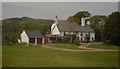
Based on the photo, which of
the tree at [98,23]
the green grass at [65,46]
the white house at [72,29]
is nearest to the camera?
the green grass at [65,46]

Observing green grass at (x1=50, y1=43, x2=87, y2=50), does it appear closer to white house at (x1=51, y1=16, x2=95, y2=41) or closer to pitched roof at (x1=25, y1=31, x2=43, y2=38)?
pitched roof at (x1=25, y1=31, x2=43, y2=38)

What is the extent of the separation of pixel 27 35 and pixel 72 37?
4127 mm

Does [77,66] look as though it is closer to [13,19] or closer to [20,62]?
[20,62]

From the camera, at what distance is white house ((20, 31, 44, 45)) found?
41.1 ft

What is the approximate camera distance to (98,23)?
17.1 meters

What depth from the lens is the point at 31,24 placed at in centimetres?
1280

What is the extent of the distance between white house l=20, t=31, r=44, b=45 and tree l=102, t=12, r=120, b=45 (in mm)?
4294

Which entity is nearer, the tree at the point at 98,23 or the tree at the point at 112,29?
the tree at the point at 112,29

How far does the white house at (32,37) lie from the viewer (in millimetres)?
12523

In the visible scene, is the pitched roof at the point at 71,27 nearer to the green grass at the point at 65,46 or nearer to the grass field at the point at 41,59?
the green grass at the point at 65,46

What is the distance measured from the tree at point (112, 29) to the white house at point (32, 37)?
4.29 meters

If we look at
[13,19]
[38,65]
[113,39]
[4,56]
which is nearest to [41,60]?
[38,65]

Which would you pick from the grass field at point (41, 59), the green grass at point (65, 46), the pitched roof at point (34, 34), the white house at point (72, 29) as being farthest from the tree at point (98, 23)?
the grass field at point (41, 59)

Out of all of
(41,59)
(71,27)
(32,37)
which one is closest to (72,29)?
(71,27)
